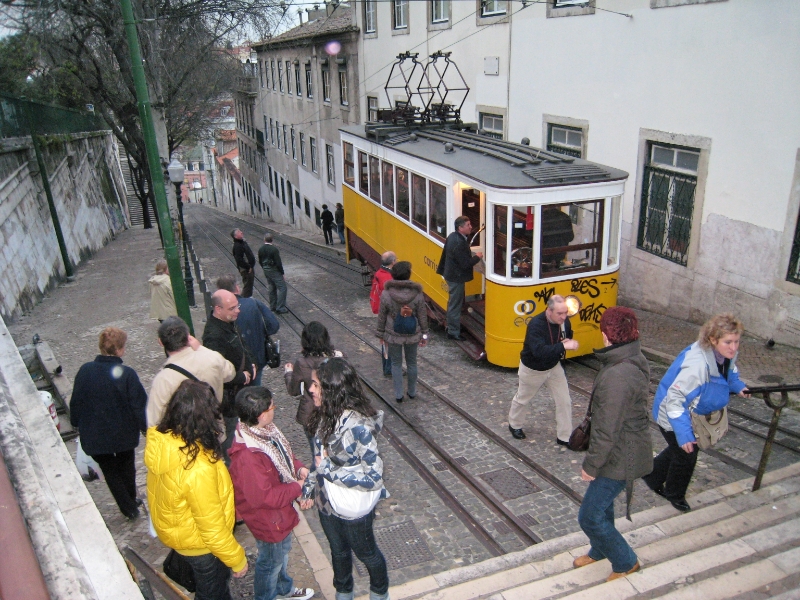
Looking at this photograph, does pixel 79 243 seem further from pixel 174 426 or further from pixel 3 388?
pixel 174 426

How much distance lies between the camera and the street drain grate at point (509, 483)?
5344mm

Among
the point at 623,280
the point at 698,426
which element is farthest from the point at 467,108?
the point at 698,426

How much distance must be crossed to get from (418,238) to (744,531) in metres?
6.42

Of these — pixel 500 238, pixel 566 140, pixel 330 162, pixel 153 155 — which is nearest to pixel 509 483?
pixel 500 238

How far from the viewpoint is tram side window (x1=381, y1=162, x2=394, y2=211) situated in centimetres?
1069

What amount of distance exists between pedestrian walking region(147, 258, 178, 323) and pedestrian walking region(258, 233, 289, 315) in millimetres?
2231

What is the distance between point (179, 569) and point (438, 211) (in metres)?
6.39

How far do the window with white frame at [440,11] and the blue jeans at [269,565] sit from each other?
15.8 meters

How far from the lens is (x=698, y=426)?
427 cm

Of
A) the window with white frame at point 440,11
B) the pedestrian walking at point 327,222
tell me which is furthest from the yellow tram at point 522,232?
the pedestrian walking at point 327,222

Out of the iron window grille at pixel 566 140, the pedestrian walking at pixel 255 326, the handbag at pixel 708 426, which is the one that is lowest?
the handbag at pixel 708 426

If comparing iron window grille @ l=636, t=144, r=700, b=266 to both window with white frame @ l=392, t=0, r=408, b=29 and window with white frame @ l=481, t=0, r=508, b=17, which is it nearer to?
window with white frame @ l=481, t=0, r=508, b=17

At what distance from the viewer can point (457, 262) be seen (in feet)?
26.7

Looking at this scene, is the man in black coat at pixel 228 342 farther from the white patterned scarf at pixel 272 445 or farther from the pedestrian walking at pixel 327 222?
the pedestrian walking at pixel 327 222
